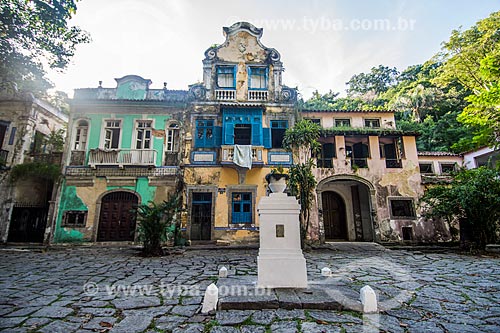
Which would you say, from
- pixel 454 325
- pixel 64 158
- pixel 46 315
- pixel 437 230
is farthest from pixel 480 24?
Answer: pixel 64 158

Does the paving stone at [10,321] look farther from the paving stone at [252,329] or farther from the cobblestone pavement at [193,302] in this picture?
the paving stone at [252,329]

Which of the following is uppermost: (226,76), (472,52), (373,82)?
(373,82)

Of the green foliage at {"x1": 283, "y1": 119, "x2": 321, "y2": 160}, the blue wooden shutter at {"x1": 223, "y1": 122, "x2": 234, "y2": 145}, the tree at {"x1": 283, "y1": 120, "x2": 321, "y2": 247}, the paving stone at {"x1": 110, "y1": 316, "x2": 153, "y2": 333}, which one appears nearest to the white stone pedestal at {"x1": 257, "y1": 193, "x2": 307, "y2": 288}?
the paving stone at {"x1": 110, "y1": 316, "x2": 153, "y2": 333}

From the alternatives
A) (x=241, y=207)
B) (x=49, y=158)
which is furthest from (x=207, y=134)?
(x=49, y=158)

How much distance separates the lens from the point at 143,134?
13.6 meters

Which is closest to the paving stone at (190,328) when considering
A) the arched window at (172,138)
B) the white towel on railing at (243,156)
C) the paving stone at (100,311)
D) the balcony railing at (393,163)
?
the paving stone at (100,311)

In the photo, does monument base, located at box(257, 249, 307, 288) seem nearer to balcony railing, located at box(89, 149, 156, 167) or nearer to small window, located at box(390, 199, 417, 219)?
balcony railing, located at box(89, 149, 156, 167)

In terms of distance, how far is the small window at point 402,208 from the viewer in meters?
13.1

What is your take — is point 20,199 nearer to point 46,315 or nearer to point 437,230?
point 46,315

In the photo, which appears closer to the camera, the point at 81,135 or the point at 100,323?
the point at 100,323

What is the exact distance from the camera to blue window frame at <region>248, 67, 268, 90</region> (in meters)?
14.1

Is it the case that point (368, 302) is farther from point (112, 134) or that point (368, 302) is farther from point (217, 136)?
point (112, 134)

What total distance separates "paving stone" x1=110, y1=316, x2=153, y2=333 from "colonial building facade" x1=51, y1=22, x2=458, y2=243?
887 cm

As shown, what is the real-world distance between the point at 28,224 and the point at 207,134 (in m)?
10.7
